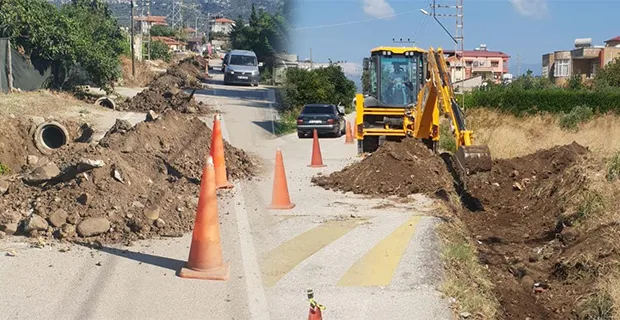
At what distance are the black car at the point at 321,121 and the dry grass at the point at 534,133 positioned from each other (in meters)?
5.39

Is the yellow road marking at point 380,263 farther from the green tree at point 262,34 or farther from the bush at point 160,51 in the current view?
the bush at point 160,51

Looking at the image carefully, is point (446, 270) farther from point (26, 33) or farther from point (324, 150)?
point (26, 33)

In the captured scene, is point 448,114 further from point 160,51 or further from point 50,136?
point 160,51

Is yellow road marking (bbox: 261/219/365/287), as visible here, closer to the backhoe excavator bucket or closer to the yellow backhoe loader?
the backhoe excavator bucket

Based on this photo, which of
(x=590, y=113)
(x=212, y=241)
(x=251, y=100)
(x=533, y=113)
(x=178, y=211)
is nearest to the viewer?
(x=212, y=241)

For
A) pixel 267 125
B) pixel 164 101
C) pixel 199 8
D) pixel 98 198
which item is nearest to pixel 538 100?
pixel 199 8

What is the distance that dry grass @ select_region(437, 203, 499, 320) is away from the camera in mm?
7355

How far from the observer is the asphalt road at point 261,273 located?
6914 mm

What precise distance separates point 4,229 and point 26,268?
1.47 m

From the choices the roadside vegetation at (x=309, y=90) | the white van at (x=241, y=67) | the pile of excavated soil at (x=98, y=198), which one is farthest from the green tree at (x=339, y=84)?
the pile of excavated soil at (x=98, y=198)

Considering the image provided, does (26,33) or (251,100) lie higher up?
(26,33)

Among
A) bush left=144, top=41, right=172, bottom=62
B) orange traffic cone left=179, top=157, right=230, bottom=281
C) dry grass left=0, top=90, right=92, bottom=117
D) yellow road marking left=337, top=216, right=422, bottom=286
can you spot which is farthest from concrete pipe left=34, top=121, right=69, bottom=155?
bush left=144, top=41, right=172, bottom=62

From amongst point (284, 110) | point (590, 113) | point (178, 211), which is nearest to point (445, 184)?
point (178, 211)

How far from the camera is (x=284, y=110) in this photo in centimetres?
3572
